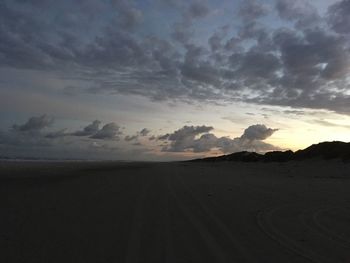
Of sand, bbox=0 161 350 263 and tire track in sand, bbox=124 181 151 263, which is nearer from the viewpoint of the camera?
tire track in sand, bbox=124 181 151 263

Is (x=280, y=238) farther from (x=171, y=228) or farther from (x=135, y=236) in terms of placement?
(x=135, y=236)

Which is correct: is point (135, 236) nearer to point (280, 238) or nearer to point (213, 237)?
point (213, 237)

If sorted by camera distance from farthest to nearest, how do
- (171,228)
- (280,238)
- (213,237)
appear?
(171,228) < (280,238) < (213,237)

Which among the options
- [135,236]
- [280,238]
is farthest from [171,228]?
[280,238]

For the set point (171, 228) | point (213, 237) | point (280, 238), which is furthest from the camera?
point (171, 228)

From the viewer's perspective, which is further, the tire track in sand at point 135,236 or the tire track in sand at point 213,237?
the tire track in sand at point 213,237

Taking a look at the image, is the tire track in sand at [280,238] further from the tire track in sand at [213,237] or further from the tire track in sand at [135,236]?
the tire track in sand at [135,236]

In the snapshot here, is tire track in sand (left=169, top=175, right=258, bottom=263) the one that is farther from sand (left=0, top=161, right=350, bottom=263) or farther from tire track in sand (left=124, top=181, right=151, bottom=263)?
tire track in sand (left=124, top=181, right=151, bottom=263)

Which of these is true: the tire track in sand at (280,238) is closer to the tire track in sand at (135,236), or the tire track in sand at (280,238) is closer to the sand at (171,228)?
the sand at (171,228)

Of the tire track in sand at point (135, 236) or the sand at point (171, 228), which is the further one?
the sand at point (171, 228)

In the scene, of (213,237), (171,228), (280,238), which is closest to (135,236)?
(171,228)

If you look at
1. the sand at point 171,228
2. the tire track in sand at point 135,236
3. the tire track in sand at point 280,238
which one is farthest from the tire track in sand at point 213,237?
the tire track in sand at point 135,236

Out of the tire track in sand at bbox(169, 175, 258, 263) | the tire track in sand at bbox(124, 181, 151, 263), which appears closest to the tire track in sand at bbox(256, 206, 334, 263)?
the tire track in sand at bbox(169, 175, 258, 263)

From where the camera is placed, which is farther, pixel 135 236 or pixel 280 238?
pixel 280 238
